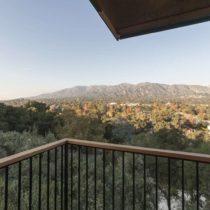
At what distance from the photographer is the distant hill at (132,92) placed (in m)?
14.4

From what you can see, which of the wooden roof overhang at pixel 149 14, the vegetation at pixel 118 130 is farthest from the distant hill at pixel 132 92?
the wooden roof overhang at pixel 149 14

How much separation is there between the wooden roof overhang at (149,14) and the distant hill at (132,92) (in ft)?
37.6

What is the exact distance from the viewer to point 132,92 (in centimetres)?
1728

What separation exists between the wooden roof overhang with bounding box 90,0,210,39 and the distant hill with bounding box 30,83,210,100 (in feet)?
37.6

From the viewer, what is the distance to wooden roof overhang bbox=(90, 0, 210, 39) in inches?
66.2

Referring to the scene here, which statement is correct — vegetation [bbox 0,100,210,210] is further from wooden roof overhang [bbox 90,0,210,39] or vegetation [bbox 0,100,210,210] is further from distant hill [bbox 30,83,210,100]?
wooden roof overhang [bbox 90,0,210,39]

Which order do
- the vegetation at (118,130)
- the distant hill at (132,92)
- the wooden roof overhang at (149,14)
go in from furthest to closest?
the distant hill at (132,92), the vegetation at (118,130), the wooden roof overhang at (149,14)

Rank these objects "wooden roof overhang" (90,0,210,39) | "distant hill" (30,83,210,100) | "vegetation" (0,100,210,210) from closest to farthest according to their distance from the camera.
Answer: "wooden roof overhang" (90,0,210,39) → "vegetation" (0,100,210,210) → "distant hill" (30,83,210,100)

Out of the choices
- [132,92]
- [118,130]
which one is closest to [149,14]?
[118,130]

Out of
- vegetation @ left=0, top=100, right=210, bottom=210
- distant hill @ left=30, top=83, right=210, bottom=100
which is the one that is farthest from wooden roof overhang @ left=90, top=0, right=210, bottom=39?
distant hill @ left=30, top=83, right=210, bottom=100

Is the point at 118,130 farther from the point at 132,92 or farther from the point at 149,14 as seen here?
the point at 149,14

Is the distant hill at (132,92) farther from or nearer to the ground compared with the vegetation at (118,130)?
farther from the ground

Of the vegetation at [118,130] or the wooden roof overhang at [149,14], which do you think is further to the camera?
the vegetation at [118,130]

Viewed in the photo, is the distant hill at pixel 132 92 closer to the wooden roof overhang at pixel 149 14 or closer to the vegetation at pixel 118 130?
the vegetation at pixel 118 130
